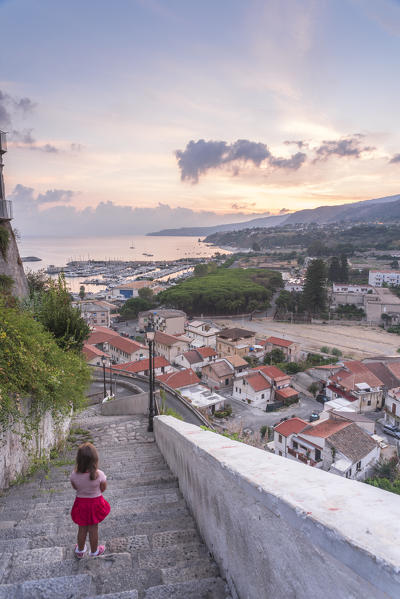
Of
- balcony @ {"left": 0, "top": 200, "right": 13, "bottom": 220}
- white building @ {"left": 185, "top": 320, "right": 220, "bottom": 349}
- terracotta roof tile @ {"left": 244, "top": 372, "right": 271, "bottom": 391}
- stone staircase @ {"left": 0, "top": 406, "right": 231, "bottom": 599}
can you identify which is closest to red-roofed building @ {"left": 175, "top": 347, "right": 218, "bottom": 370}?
white building @ {"left": 185, "top": 320, "right": 220, "bottom": 349}

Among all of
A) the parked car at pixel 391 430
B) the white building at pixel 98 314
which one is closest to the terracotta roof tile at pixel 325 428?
the parked car at pixel 391 430

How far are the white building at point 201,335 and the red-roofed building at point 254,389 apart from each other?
9257 mm

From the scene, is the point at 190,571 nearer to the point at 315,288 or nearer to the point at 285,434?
the point at 285,434

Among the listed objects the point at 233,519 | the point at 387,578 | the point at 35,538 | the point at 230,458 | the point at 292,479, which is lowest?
the point at 35,538

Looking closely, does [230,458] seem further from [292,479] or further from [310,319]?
[310,319]

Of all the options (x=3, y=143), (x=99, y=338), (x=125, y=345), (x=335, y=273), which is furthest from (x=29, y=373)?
(x=335, y=273)

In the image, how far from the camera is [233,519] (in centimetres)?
185

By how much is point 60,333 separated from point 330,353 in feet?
89.7

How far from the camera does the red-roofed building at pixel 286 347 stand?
1111 inches

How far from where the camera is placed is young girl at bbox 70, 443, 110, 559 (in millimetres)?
2328

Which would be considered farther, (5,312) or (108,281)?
(108,281)

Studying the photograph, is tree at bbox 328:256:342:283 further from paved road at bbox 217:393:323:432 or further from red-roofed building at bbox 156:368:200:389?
red-roofed building at bbox 156:368:200:389

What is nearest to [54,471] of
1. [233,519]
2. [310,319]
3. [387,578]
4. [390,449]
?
[233,519]

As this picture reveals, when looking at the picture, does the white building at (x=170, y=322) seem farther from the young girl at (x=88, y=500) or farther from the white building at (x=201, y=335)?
the young girl at (x=88, y=500)
